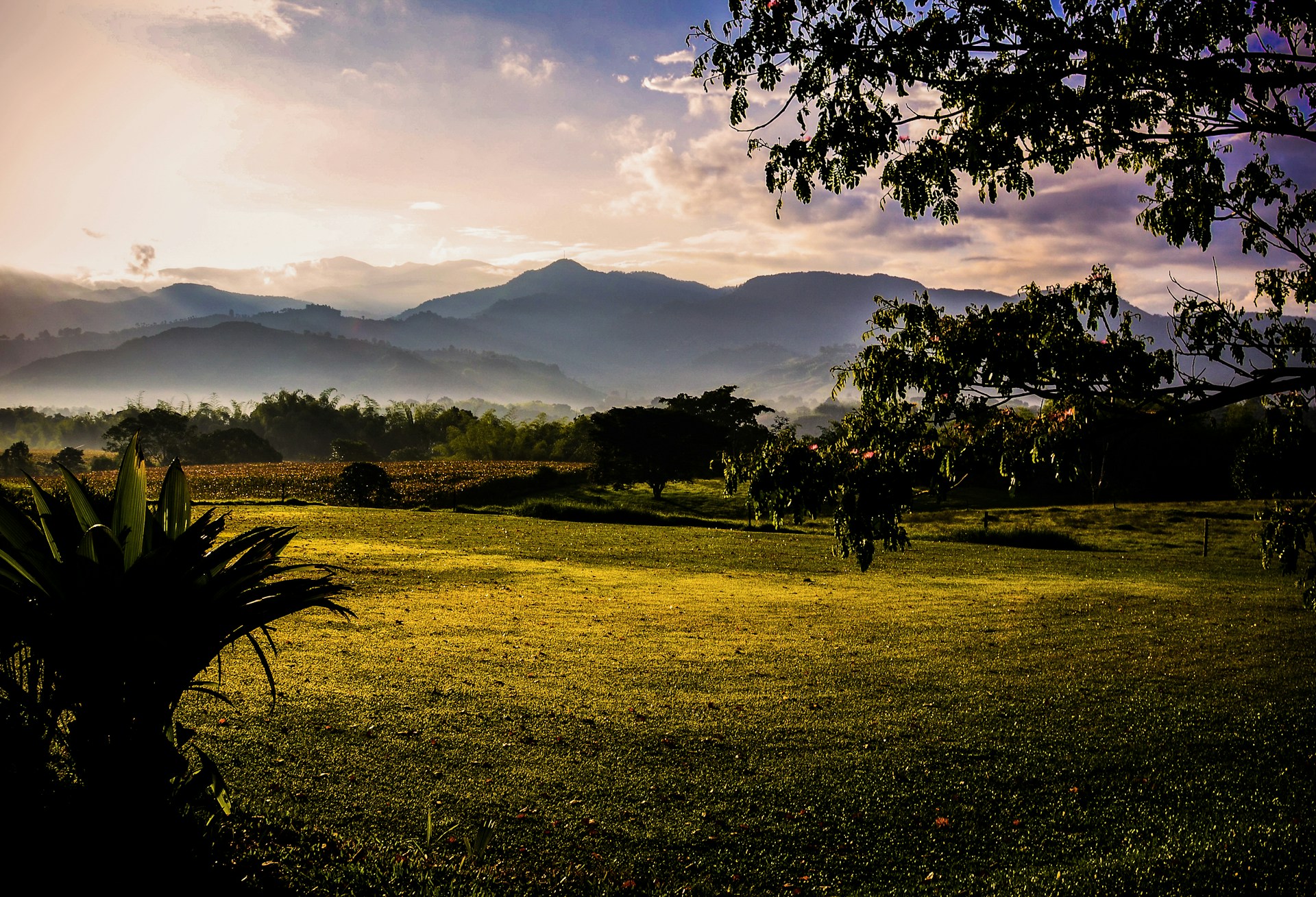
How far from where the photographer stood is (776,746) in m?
9.81

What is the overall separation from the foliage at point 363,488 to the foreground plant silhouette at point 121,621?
4872cm

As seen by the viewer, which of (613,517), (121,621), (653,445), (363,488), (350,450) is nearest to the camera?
(121,621)

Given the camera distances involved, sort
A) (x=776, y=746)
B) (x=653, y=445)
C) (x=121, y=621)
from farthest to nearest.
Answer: (x=653, y=445), (x=776, y=746), (x=121, y=621)

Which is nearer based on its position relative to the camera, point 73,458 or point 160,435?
point 73,458

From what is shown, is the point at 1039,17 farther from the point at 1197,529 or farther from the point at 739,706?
the point at 1197,529

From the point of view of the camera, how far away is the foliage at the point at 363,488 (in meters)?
52.1

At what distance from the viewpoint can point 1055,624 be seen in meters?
17.5

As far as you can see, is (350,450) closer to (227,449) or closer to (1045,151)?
(227,449)

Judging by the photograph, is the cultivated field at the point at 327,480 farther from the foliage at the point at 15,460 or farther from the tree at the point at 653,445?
the foliage at the point at 15,460

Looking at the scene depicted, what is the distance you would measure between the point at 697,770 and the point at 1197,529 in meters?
48.0

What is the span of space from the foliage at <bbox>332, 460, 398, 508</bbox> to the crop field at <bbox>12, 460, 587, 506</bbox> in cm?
182

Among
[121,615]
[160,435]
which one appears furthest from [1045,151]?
[160,435]

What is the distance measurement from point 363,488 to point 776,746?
156 feet

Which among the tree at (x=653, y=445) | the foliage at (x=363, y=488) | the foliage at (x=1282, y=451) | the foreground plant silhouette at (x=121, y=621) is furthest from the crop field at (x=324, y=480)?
the foliage at (x=1282, y=451)
